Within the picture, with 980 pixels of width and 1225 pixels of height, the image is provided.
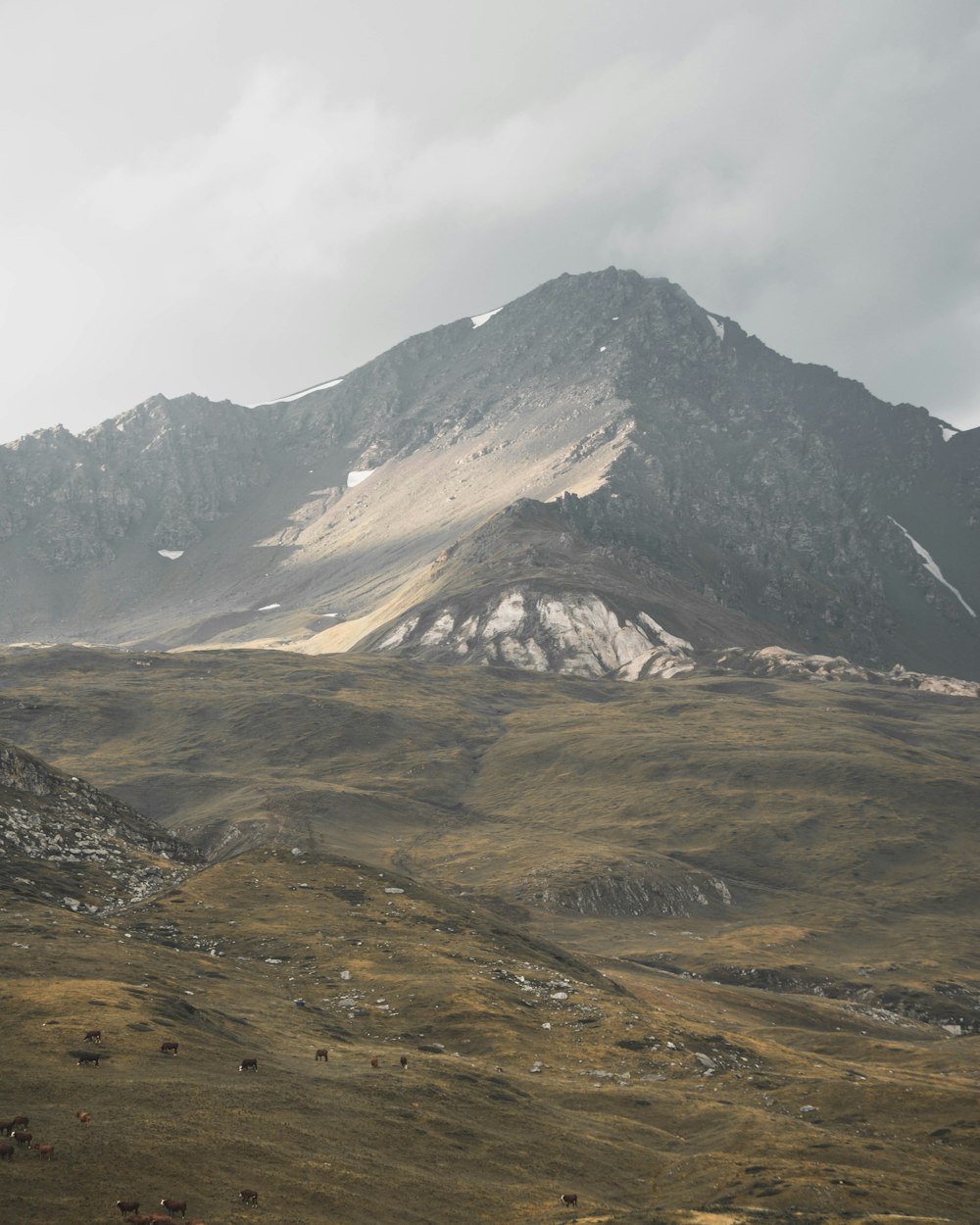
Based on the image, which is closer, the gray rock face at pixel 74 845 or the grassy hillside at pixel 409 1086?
the grassy hillside at pixel 409 1086

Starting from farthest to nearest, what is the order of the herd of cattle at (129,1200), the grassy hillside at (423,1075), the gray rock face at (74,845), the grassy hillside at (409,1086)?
1. the gray rock face at (74,845)
2. the grassy hillside at (423,1075)
3. the grassy hillside at (409,1086)
4. the herd of cattle at (129,1200)

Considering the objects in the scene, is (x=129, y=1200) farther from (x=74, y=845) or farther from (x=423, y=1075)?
(x=74, y=845)

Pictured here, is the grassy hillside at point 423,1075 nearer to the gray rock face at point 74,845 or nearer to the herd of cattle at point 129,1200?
the herd of cattle at point 129,1200

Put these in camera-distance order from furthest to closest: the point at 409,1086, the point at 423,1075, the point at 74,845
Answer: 1. the point at 74,845
2. the point at 423,1075
3. the point at 409,1086

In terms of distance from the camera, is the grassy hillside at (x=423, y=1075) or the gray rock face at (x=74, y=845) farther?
the gray rock face at (x=74, y=845)

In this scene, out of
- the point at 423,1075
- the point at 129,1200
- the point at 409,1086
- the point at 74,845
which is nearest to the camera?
the point at 129,1200

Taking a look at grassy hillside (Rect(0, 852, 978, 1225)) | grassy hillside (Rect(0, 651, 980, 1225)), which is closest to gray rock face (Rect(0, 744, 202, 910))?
grassy hillside (Rect(0, 852, 978, 1225))

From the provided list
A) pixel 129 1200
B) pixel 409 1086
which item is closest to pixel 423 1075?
pixel 409 1086

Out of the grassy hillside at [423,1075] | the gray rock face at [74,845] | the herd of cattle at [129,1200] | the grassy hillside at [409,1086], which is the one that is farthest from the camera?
the gray rock face at [74,845]

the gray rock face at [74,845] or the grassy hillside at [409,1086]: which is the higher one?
the gray rock face at [74,845]

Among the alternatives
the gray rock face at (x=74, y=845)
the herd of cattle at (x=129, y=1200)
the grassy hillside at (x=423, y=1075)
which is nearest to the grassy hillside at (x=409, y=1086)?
the grassy hillside at (x=423, y=1075)

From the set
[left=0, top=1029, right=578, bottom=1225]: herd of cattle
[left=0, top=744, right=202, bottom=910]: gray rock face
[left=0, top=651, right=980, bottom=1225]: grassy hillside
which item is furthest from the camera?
[left=0, top=744, right=202, bottom=910]: gray rock face

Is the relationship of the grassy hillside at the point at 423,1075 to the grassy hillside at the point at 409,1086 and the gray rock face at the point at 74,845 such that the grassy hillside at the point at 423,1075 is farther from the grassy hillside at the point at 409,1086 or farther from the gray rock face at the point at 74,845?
the gray rock face at the point at 74,845

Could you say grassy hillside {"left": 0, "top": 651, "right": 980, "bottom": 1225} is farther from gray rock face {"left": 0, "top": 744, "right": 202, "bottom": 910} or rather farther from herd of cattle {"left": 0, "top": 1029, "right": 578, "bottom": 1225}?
gray rock face {"left": 0, "top": 744, "right": 202, "bottom": 910}
